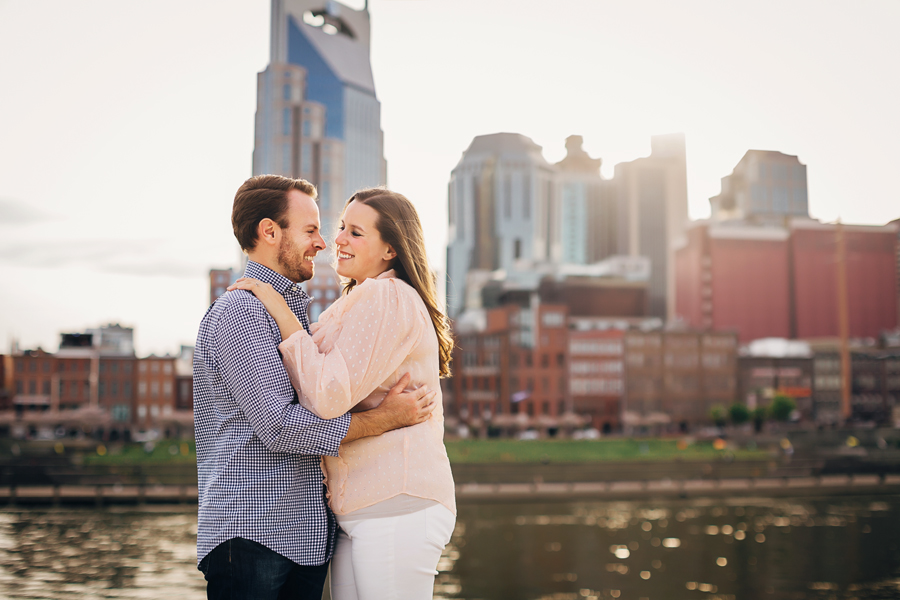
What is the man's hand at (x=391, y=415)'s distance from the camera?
2338 mm

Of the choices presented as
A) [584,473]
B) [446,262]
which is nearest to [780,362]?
[584,473]

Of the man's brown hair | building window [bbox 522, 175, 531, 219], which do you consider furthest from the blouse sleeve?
building window [bbox 522, 175, 531, 219]

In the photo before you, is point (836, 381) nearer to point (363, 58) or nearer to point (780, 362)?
point (780, 362)

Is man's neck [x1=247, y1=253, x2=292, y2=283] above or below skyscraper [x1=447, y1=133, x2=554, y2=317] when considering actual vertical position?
below

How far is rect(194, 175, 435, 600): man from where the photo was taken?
2.27 m

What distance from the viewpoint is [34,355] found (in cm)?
4928

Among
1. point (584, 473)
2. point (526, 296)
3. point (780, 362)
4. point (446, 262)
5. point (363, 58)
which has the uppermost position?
point (363, 58)

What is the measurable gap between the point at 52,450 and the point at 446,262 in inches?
4652

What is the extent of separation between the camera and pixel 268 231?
2611 mm

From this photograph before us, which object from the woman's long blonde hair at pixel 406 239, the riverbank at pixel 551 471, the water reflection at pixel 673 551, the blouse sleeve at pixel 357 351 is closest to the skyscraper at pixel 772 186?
the riverbank at pixel 551 471

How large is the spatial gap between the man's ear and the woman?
18 cm

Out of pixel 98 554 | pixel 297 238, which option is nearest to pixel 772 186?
pixel 98 554

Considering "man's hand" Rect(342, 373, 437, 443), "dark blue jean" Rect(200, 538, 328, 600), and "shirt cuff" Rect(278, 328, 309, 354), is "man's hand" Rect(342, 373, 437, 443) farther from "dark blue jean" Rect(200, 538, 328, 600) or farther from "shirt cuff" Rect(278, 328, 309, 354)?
"dark blue jean" Rect(200, 538, 328, 600)

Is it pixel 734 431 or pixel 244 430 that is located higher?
pixel 244 430
